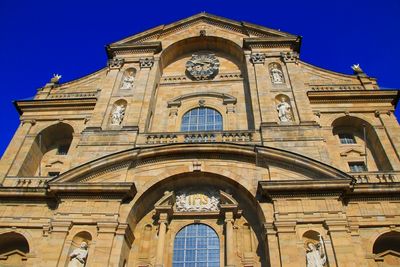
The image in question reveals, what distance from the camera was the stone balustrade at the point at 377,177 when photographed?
1619cm

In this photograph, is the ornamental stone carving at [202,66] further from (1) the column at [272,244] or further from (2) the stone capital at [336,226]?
(2) the stone capital at [336,226]

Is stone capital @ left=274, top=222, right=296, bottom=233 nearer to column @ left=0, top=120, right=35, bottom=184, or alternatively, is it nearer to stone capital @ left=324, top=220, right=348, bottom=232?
stone capital @ left=324, top=220, right=348, bottom=232

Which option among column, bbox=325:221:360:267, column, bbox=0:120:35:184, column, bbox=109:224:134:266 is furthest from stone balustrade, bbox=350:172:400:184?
column, bbox=0:120:35:184

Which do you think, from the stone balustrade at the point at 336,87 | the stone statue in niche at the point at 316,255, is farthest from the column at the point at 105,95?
the stone balustrade at the point at 336,87

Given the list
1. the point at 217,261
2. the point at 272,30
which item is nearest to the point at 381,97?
the point at 272,30

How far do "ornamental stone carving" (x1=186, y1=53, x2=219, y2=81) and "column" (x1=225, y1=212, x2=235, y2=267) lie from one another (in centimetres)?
1006

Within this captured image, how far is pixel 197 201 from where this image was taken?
1617 centimetres

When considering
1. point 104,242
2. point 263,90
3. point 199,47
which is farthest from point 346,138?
point 104,242

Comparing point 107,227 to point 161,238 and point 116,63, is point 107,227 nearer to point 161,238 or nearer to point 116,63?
point 161,238

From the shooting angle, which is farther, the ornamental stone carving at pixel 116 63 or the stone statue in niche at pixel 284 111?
the ornamental stone carving at pixel 116 63

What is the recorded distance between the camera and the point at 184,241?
1527 centimetres

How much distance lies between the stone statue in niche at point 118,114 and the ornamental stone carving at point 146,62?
11.1 ft

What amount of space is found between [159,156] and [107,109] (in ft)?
16.0

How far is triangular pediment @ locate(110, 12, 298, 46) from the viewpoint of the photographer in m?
23.6
